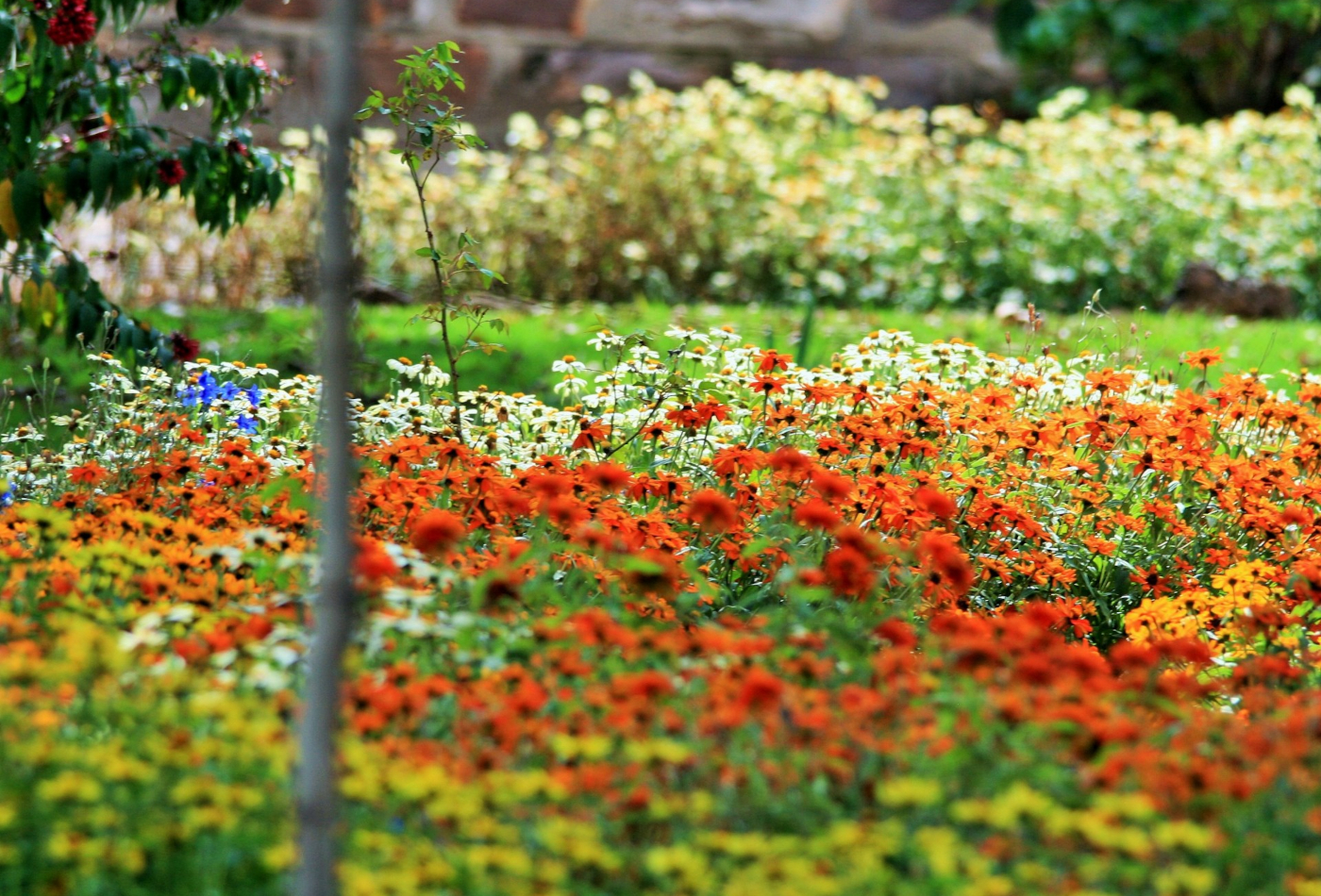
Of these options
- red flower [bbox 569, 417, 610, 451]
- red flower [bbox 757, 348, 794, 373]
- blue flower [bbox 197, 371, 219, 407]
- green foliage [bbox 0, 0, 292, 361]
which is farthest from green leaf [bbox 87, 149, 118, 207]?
red flower [bbox 757, 348, 794, 373]

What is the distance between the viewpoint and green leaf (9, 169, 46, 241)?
388 cm

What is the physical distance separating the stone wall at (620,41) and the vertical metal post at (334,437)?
725 centimetres

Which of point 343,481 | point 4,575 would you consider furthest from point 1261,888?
point 4,575

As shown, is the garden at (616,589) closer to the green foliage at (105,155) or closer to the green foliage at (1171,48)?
the green foliage at (105,155)

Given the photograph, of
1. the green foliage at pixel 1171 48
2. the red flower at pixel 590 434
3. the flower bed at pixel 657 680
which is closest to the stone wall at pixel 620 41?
the green foliage at pixel 1171 48

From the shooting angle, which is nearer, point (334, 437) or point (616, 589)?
point (334, 437)

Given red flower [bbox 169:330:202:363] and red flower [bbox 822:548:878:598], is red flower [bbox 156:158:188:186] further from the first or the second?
red flower [bbox 822:548:878:598]

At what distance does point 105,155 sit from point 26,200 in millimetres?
228

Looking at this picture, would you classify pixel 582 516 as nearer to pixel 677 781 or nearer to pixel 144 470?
pixel 677 781

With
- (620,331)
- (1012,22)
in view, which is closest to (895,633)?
(620,331)

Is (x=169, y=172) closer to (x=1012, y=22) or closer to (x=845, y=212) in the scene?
(x=845, y=212)

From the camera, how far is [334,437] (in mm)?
1608

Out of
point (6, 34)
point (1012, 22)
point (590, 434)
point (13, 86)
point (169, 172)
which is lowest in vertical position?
point (590, 434)

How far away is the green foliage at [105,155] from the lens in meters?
3.88
